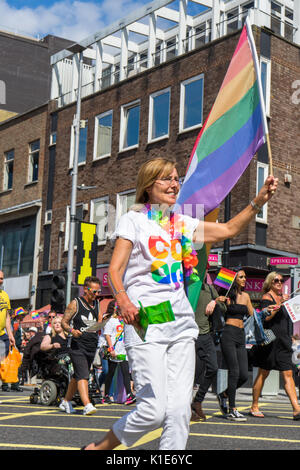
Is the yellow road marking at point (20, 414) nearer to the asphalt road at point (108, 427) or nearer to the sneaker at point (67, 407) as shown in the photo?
the asphalt road at point (108, 427)

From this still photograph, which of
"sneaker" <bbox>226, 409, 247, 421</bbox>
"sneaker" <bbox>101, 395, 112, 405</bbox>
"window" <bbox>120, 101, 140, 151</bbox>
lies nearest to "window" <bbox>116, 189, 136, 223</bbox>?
"window" <bbox>120, 101, 140, 151</bbox>

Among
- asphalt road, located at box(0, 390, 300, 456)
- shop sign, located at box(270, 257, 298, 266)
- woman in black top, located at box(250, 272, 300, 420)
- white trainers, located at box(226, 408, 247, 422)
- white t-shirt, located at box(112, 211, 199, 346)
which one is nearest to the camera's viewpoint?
white t-shirt, located at box(112, 211, 199, 346)

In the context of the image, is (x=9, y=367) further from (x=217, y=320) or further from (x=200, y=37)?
(x=200, y=37)

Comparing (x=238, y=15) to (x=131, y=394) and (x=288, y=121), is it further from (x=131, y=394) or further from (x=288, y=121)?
(x=131, y=394)

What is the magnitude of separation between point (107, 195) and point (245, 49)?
76.1 feet

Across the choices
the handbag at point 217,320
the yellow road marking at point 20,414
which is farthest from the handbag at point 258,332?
the yellow road marking at point 20,414

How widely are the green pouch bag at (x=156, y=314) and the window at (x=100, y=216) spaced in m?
25.4

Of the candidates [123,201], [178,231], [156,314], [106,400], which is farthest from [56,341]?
[123,201]

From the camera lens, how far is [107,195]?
29.8 metres

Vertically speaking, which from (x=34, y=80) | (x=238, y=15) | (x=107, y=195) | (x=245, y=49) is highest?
(x=34, y=80)

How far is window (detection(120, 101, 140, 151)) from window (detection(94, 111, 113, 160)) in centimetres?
88

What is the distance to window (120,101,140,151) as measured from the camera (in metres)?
29.0

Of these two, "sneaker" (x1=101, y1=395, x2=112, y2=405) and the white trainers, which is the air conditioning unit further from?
the white trainers
